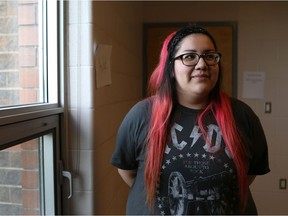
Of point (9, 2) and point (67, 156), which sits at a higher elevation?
point (9, 2)

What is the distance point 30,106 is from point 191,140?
0.66 metres

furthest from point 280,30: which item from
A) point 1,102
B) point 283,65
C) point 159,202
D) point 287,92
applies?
point 1,102

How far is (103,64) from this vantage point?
178cm

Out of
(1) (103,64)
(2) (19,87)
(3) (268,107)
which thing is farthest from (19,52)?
(3) (268,107)

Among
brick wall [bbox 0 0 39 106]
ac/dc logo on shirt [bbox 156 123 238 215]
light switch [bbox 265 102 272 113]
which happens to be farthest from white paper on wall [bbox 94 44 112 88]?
light switch [bbox 265 102 272 113]

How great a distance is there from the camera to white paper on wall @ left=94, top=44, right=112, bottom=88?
1.66m

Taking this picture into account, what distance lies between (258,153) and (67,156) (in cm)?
88

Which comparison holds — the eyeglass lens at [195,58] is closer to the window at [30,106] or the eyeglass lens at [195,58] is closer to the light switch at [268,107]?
the window at [30,106]

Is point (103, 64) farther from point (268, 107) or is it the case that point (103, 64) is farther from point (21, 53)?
point (268, 107)

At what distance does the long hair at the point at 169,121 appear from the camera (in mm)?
1214

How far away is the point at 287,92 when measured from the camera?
10.3 feet

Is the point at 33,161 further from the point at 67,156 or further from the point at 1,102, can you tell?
the point at 1,102

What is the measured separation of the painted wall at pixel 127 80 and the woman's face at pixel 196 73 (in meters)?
0.52

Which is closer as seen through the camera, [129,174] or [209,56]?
[209,56]
